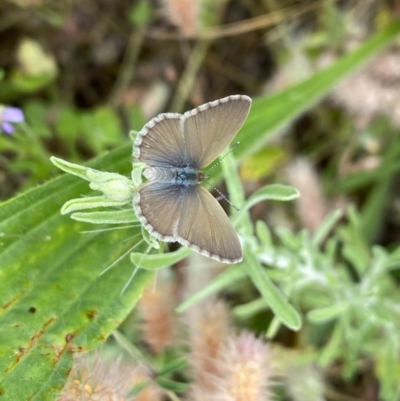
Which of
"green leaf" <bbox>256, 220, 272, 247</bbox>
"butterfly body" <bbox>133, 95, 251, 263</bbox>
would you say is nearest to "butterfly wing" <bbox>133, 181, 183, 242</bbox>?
"butterfly body" <bbox>133, 95, 251, 263</bbox>

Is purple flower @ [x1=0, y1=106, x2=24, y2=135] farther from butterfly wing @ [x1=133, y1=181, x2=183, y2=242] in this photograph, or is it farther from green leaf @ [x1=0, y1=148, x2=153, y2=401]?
butterfly wing @ [x1=133, y1=181, x2=183, y2=242]

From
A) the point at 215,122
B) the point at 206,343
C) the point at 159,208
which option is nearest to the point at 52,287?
the point at 159,208

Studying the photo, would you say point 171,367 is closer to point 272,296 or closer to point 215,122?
point 272,296

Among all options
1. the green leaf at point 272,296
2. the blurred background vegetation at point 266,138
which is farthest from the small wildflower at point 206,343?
the green leaf at point 272,296

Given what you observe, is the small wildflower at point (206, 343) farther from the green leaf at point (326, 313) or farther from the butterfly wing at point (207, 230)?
the butterfly wing at point (207, 230)

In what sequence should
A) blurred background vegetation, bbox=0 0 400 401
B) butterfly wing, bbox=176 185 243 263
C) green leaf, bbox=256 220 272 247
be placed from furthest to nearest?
1. blurred background vegetation, bbox=0 0 400 401
2. green leaf, bbox=256 220 272 247
3. butterfly wing, bbox=176 185 243 263

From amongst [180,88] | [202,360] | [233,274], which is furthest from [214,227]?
[180,88]
